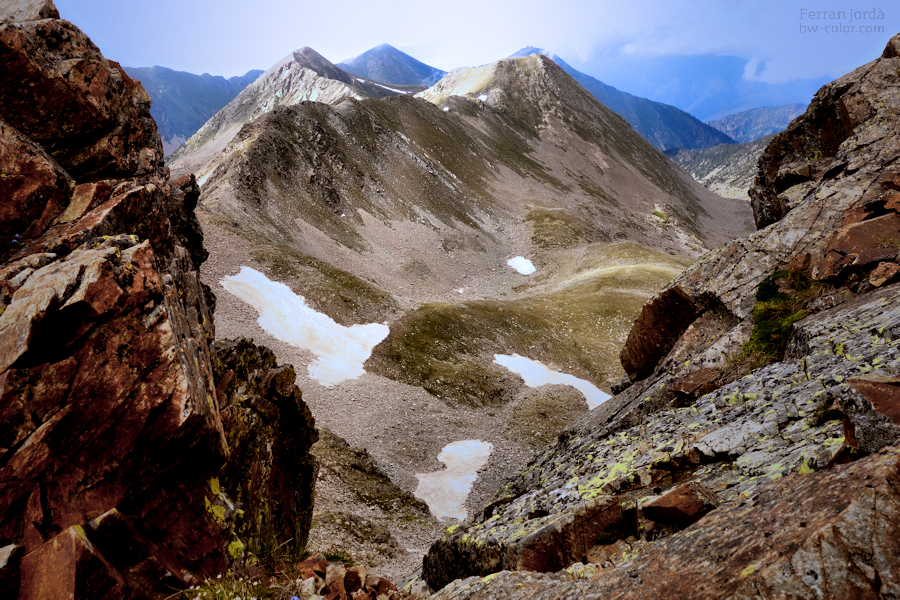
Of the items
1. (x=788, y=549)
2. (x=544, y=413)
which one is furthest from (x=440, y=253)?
(x=788, y=549)

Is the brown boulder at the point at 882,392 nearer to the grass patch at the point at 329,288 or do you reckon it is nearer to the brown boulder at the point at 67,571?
the brown boulder at the point at 67,571

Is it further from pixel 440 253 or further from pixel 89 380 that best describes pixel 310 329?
pixel 440 253

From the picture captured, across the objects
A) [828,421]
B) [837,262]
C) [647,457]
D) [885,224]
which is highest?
[885,224]

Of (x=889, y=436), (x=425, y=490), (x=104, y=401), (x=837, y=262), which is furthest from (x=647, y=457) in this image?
(x=425, y=490)

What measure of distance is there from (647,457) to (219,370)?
11.8 m

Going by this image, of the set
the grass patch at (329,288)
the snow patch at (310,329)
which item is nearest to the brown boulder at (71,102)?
the snow patch at (310,329)

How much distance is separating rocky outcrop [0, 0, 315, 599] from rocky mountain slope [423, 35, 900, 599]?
610 centimetres

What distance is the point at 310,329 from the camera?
42500mm

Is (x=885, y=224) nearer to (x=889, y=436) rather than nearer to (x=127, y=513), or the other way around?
(x=889, y=436)

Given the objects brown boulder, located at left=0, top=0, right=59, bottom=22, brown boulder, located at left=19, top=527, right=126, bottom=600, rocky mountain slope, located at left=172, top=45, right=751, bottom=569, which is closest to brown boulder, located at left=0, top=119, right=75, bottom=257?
brown boulder, located at left=0, top=0, right=59, bottom=22

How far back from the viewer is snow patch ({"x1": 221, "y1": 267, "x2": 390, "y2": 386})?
38.9m

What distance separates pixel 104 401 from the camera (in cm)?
844

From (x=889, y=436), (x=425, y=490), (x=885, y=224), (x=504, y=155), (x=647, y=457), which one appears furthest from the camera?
(x=504, y=155)

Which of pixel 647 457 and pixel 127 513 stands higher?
pixel 647 457
